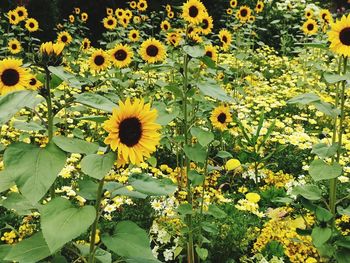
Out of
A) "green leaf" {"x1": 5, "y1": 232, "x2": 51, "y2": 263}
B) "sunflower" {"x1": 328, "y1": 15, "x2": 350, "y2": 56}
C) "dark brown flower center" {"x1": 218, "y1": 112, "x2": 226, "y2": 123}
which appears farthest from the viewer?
"dark brown flower center" {"x1": 218, "y1": 112, "x2": 226, "y2": 123}

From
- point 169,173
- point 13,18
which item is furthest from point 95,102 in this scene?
point 13,18

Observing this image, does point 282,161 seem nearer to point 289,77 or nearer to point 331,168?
point 331,168

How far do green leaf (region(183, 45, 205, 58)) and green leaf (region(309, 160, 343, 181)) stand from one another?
0.69m

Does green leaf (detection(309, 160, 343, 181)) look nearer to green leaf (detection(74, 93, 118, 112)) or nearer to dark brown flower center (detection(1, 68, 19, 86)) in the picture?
green leaf (detection(74, 93, 118, 112))

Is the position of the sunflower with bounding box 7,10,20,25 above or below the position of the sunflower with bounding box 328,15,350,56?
below

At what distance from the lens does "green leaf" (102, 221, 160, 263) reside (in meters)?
1.23

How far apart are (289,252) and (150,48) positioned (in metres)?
2.07

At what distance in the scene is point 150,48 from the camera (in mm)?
3889

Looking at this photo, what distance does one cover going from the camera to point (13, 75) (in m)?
1.85

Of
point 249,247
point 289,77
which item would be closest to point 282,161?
point 249,247

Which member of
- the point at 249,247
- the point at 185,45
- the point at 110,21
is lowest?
the point at 249,247

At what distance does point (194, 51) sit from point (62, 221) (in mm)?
1253

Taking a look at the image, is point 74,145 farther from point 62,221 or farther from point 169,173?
point 169,173

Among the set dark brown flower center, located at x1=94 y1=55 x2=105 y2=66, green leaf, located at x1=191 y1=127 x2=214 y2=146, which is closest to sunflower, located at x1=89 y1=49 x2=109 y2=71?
dark brown flower center, located at x1=94 y1=55 x2=105 y2=66
